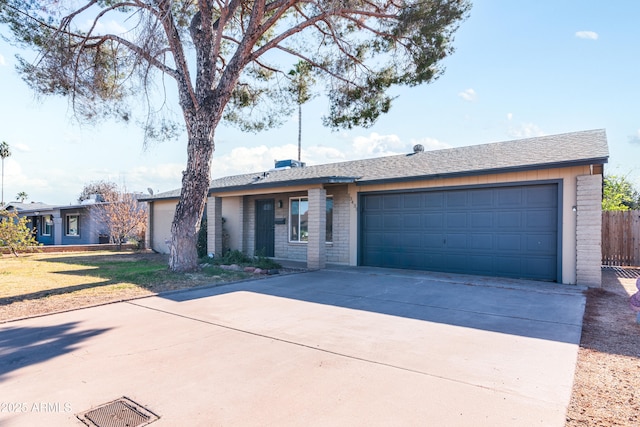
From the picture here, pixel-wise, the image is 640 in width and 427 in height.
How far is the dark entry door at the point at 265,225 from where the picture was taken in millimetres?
14539

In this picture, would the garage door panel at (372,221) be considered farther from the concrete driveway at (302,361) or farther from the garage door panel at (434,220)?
the concrete driveway at (302,361)

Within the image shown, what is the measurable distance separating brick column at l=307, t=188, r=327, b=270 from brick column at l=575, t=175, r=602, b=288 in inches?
252

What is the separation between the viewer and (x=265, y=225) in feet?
48.4

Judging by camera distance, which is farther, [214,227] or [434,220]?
[214,227]

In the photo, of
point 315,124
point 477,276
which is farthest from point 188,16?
point 477,276

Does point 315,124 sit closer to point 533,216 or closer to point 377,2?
point 377,2

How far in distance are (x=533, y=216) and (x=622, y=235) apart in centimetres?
557

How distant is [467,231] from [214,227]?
8956 millimetres

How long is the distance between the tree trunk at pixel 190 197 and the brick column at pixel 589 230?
9.07m

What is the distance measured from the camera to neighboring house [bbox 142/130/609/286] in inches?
335

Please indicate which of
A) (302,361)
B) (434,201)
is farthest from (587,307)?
(302,361)

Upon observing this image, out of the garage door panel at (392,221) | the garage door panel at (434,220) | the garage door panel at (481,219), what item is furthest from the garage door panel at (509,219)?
the garage door panel at (392,221)

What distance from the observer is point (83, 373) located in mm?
3590

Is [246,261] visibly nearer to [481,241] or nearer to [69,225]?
[481,241]
